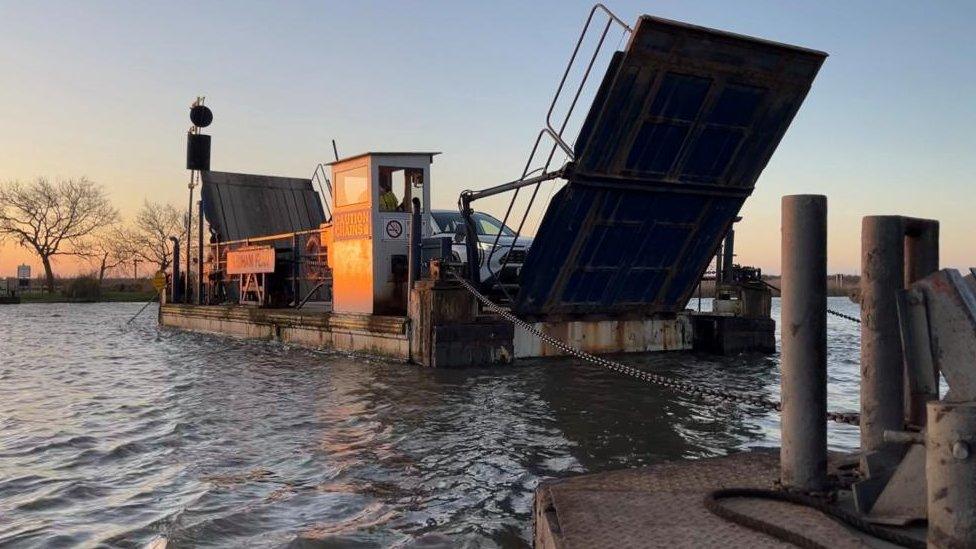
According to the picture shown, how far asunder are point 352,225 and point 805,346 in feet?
33.7

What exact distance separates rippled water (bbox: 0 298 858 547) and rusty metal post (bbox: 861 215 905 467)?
181 centimetres

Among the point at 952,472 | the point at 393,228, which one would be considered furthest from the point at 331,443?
the point at 393,228

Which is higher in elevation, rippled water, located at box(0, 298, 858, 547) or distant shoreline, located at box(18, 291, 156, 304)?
distant shoreline, located at box(18, 291, 156, 304)

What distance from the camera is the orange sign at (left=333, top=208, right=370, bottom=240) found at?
12539 millimetres

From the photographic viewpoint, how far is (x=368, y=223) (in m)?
12.4

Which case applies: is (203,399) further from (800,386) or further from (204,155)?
(204,155)

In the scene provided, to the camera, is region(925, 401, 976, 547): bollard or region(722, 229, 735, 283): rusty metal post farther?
region(722, 229, 735, 283): rusty metal post

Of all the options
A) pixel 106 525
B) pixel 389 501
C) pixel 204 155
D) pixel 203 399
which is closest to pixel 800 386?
pixel 389 501

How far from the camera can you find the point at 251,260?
17.5m

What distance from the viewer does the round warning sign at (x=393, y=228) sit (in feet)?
40.8

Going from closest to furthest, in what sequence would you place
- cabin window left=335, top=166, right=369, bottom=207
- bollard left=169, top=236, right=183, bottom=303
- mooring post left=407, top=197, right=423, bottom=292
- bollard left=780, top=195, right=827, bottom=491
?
bollard left=780, top=195, right=827, bottom=491 < mooring post left=407, top=197, right=423, bottom=292 < cabin window left=335, top=166, right=369, bottom=207 < bollard left=169, top=236, right=183, bottom=303

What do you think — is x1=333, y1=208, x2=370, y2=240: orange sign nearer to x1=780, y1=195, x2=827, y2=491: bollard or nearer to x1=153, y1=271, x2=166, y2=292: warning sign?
x1=780, y1=195, x2=827, y2=491: bollard

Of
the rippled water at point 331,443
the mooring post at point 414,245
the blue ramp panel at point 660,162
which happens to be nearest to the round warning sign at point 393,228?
the mooring post at point 414,245

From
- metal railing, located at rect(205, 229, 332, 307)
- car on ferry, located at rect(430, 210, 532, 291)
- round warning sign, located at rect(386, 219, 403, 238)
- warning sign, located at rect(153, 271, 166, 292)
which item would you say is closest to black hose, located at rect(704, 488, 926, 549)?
car on ferry, located at rect(430, 210, 532, 291)
